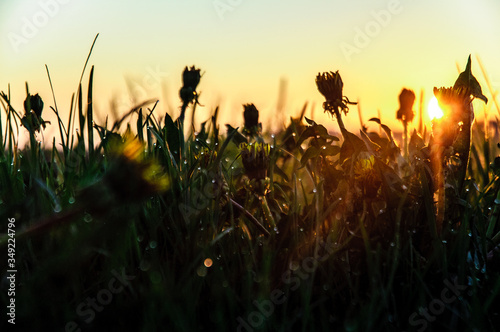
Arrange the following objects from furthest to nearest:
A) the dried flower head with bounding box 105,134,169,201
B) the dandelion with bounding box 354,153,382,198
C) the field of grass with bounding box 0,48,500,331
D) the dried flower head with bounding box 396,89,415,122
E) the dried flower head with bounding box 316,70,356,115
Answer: the dried flower head with bounding box 396,89,415,122, the dried flower head with bounding box 316,70,356,115, the dandelion with bounding box 354,153,382,198, the field of grass with bounding box 0,48,500,331, the dried flower head with bounding box 105,134,169,201

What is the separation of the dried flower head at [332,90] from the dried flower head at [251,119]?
24.5 inches

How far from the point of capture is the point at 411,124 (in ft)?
8.64

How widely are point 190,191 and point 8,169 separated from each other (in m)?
0.65

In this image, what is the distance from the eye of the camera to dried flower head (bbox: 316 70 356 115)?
1939mm

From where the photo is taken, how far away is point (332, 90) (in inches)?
76.8

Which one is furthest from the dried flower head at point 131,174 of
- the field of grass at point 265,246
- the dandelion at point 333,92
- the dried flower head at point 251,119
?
the dried flower head at point 251,119

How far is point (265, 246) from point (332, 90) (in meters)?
0.74

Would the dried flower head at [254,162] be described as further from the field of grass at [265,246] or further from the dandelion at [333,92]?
the dandelion at [333,92]

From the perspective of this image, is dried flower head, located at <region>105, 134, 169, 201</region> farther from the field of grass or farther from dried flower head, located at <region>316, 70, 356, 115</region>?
dried flower head, located at <region>316, 70, 356, 115</region>

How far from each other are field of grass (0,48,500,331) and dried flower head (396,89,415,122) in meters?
0.50

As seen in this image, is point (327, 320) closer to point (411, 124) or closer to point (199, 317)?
point (199, 317)

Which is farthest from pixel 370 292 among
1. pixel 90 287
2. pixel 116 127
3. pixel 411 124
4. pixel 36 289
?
pixel 411 124

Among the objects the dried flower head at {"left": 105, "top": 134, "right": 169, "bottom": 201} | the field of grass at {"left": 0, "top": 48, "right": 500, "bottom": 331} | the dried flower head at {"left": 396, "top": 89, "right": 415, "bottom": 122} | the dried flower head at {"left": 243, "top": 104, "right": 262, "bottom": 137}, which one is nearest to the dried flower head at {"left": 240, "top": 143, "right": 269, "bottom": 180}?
the field of grass at {"left": 0, "top": 48, "right": 500, "bottom": 331}

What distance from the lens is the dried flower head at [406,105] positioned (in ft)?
8.31
